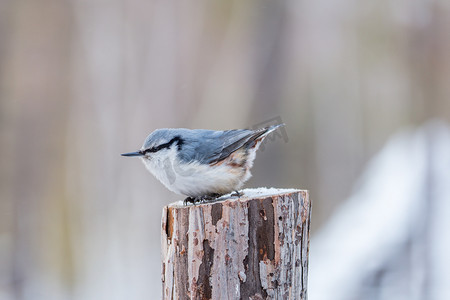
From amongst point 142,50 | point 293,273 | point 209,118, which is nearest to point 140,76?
point 142,50

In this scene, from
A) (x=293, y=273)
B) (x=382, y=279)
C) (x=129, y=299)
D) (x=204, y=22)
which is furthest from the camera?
(x=204, y=22)

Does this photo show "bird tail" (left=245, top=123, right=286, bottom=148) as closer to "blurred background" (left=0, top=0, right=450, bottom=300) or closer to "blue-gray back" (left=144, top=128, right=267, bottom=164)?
"blue-gray back" (left=144, top=128, right=267, bottom=164)

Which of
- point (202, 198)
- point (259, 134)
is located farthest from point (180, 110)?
point (202, 198)

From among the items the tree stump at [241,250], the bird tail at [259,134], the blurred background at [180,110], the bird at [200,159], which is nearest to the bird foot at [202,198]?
the bird at [200,159]

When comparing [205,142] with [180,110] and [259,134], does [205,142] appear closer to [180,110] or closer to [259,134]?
[259,134]

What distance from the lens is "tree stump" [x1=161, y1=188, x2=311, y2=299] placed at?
118 cm

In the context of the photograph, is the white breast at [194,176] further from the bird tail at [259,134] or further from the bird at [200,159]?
the bird tail at [259,134]

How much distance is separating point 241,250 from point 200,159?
54 centimetres

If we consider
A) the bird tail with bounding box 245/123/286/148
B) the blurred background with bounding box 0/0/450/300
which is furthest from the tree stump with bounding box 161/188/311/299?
the blurred background with bounding box 0/0/450/300

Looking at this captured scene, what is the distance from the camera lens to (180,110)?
534 centimetres

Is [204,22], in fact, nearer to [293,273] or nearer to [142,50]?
Result: [142,50]

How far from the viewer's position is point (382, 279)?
3227 millimetres

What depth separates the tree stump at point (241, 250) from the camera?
1.18 meters

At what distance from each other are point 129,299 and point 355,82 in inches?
151
